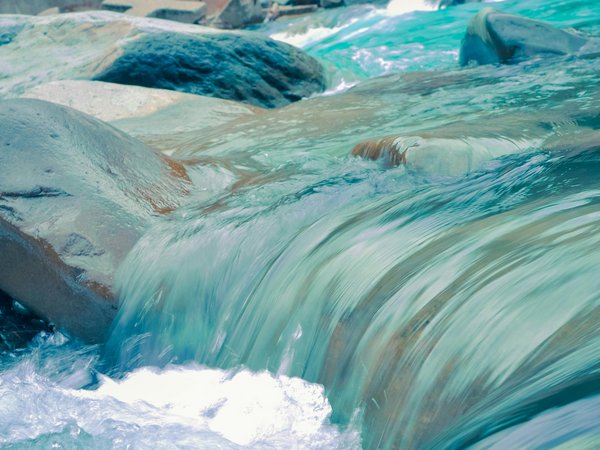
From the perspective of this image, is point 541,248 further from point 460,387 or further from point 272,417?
point 272,417

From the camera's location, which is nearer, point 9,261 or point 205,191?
point 9,261

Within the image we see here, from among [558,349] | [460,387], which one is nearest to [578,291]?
[558,349]

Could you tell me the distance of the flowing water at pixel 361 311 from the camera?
215 cm

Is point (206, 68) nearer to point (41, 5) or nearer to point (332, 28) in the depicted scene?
point (332, 28)

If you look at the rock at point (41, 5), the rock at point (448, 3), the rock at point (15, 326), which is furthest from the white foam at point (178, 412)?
the rock at point (41, 5)

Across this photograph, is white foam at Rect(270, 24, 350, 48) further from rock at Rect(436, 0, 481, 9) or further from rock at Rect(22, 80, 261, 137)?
rock at Rect(22, 80, 261, 137)

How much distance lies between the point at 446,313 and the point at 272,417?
648 millimetres

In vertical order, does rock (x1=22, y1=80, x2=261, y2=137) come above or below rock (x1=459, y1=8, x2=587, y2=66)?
below

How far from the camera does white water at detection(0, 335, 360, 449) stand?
2.62m

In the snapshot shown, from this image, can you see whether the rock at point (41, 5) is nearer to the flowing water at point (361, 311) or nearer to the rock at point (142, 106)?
the rock at point (142, 106)

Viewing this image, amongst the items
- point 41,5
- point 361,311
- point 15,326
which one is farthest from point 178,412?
point 41,5

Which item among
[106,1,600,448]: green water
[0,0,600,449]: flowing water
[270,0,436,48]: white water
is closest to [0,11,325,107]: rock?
[106,1,600,448]: green water

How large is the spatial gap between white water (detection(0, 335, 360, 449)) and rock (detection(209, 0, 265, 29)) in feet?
38.5

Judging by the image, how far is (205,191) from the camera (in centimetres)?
444
